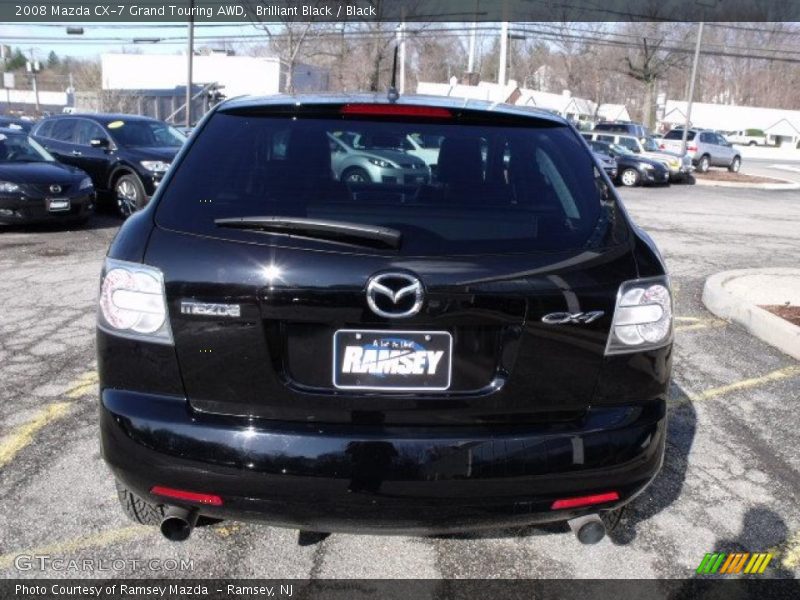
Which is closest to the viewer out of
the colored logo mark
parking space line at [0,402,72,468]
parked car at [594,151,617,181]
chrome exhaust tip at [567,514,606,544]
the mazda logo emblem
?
the mazda logo emblem

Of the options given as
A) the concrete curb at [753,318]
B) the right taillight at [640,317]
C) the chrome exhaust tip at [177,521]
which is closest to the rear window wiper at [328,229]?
the right taillight at [640,317]

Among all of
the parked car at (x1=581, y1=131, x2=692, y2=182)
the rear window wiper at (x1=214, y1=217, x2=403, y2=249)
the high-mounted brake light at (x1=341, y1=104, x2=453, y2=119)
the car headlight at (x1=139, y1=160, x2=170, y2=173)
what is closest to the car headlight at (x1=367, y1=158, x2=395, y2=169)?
the high-mounted brake light at (x1=341, y1=104, x2=453, y2=119)

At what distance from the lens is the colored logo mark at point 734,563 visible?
9.55 feet

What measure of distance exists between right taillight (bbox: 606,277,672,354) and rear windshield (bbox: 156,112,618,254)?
0.21 m

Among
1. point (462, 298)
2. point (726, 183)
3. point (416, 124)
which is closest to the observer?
point (462, 298)

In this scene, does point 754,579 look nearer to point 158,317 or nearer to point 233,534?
point 233,534

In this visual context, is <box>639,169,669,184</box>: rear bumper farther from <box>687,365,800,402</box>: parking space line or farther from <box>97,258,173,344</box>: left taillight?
<box>97,258,173,344</box>: left taillight

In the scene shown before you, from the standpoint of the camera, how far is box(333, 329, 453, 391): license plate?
2.26 meters

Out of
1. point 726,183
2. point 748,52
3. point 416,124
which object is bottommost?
point 726,183

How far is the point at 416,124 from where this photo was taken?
8.73ft

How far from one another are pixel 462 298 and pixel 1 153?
10.8 m

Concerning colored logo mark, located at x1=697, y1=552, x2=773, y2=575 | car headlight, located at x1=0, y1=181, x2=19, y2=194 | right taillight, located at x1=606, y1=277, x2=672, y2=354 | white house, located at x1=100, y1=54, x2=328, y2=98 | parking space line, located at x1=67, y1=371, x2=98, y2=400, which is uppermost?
white house, located at x1=100, y1=54, x2=328, y2=98

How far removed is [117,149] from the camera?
12.1 m

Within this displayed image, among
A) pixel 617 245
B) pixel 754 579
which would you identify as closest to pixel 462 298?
pixel 617 245
